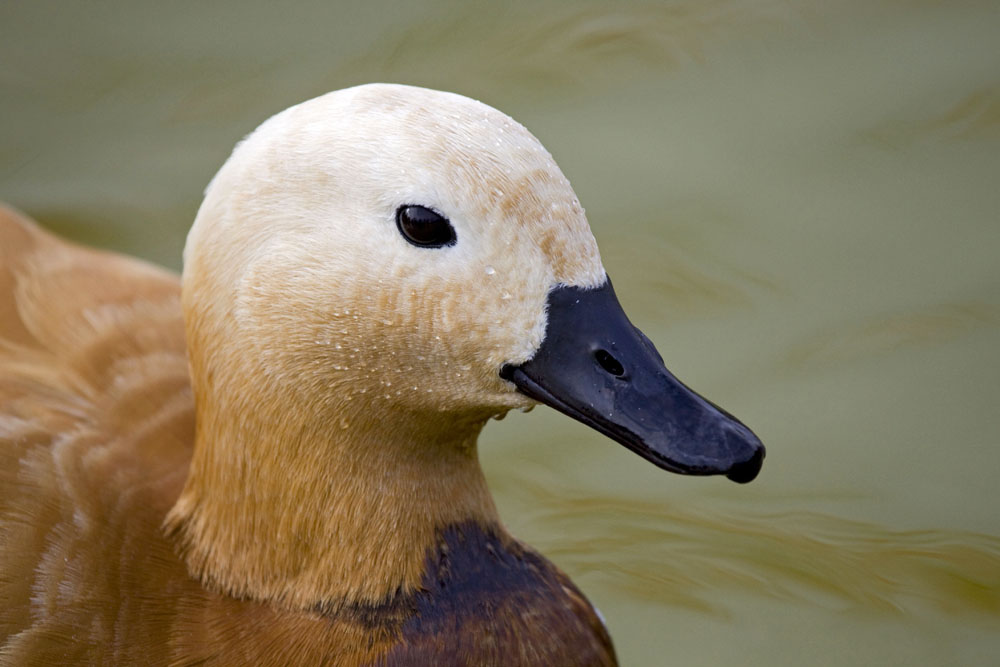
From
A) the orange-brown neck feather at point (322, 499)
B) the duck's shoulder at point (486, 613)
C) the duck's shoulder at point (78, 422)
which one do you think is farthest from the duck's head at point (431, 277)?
the duck's shoulder at point (78, 422)

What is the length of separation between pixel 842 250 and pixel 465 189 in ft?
7.51

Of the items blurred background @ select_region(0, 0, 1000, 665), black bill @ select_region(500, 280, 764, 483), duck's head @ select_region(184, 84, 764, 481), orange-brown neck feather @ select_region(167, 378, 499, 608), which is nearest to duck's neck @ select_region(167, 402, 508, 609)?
orange-brown neck feather @ select_region(167, 378, 499, 608)

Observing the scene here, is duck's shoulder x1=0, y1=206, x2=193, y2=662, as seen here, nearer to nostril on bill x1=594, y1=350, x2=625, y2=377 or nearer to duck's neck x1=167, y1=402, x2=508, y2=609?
duck's neck x1=167, y1=402, x2=508, y2=609

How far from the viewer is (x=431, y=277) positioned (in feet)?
7.11

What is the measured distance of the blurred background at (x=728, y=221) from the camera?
11.0 ft

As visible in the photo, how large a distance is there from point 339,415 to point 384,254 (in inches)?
13.0

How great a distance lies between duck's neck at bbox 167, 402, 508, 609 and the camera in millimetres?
2383

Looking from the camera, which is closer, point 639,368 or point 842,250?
point 639,368

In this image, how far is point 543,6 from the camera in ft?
16.2

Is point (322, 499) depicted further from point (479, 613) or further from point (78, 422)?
point (78, 422)

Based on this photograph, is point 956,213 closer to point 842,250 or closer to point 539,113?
point 842,250

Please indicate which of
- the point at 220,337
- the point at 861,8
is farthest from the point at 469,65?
the point at 220,337

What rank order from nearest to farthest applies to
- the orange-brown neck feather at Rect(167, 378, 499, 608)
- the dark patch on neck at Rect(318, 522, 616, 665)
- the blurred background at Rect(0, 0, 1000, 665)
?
the orange-brown neck feather at Rect(167, 378, 499, 608), the dark patch on neck at Rect(318, 522, 616, 665), the blurred background at Rect(0, 0, 1000, 665)

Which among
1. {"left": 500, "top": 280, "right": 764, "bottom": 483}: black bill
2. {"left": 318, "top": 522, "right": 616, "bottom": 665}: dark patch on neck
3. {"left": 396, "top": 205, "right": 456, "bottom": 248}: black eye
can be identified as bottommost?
{"left": 318, "top": 522, "right": 616, "bottom": 665}: dark patch on neck
